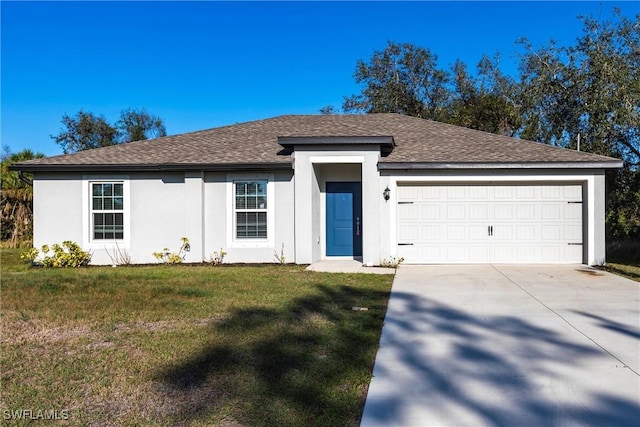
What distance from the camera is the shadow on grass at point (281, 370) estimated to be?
401 cm

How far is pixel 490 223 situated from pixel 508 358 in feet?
27.1

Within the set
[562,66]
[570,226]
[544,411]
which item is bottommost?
[544,411]

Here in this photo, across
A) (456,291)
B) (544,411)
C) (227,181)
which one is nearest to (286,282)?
(456,291)

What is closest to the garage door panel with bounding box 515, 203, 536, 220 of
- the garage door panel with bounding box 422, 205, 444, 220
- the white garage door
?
the white garage door

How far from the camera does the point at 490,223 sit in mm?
13203

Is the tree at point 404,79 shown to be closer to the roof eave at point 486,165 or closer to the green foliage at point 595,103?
the green foliage at point 595,103

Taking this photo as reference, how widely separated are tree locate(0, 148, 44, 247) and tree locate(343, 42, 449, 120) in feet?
61.3

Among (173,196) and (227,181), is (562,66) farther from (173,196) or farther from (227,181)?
(173,196)

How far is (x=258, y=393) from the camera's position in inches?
171

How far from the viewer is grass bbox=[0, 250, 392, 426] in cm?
409

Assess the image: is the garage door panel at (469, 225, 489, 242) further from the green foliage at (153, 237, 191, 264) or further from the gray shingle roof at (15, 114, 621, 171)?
the green foliage at (153, 237, 191, 264)

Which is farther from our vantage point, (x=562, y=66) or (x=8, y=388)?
(x=562, y=66)

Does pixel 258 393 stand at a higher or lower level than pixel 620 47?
lower

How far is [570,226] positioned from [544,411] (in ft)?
33.5
